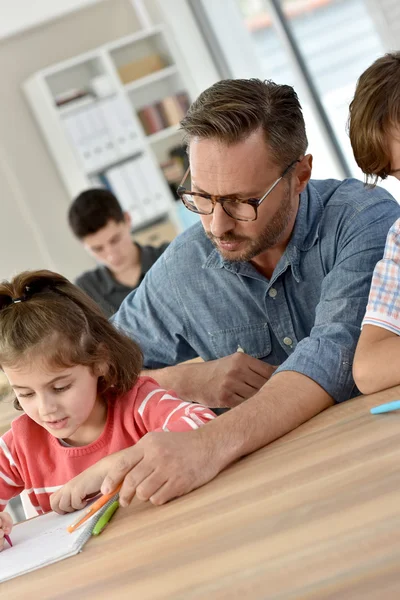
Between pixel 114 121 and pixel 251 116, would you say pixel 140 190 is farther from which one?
pixel 251 116

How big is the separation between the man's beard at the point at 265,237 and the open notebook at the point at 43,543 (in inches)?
24.1

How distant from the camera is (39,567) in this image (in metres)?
1.14

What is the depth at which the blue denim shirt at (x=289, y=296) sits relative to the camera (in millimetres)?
1545

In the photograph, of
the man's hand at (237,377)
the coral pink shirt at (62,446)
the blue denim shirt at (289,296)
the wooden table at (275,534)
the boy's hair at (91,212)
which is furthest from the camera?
the boy's hair at (91,212)

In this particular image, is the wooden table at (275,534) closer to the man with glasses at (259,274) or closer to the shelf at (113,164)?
the man with glasses at (259,274)

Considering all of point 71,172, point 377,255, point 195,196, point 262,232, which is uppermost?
point 71,172

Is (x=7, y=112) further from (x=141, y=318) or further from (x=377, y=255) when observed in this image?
(x=377, y=255)

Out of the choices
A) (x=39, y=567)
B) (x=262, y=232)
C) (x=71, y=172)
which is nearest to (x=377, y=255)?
(x=262, y=232)

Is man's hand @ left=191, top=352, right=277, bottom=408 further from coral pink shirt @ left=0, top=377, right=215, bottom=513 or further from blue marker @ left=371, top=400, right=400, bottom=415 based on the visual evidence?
blue marker @ left=371, top=400, right=400, bottom=415

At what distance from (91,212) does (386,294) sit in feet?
9.08

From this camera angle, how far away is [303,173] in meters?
1.83

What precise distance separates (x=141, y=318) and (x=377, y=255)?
0.70 metres

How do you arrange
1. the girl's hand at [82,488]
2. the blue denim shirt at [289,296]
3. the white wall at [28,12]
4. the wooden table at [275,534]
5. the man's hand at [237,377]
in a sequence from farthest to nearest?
the white wall at [28,12]
the man's hand at [237,377]
the blue denim shirt at [289,296]
the girl's hand at [82,488]
the wooden table at [275,534]

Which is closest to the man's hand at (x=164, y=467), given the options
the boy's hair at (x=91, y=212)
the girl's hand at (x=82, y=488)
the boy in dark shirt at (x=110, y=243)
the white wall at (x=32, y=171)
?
the girl's hand at (x=82, y=488)
